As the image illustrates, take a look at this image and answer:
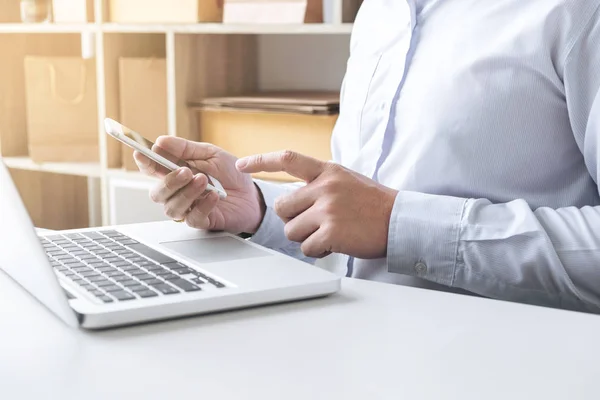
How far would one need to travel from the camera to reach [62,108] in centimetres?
248

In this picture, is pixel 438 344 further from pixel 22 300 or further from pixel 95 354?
pixel 22 300

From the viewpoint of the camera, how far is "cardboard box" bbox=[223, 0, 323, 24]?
190 centimetres

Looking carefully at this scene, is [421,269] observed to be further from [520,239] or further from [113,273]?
[113,273]

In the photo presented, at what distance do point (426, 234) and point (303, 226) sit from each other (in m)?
0.14

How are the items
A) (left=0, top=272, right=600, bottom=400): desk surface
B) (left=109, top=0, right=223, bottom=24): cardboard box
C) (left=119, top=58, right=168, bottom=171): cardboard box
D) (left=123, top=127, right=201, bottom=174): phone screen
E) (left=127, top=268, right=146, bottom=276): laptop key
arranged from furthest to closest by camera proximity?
(left=119, top=58, right=168, bottom=171): cardboard box < (left=109, top=0, right=223, bottom=24): cardboard box < (left=123, top=127, right=201, bottom=174): phone screen < (left=127, top=268, right=146, bottom=276): laptop key < (left=0, top=272, right=600, bottom=400): desk surface

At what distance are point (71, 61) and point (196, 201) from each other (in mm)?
1607

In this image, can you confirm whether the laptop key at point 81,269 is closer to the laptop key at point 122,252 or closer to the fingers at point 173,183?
the laptop key at point 122,252

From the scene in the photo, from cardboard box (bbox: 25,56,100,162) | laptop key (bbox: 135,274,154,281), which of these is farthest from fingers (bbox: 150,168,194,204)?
cardboard box (bbox: 25,56,100,162)

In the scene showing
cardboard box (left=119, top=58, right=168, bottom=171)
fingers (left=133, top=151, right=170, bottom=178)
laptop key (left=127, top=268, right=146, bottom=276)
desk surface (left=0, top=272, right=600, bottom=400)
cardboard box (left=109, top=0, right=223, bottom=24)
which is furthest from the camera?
cardboard box (left=119, top=58, right=168, bottom=171)

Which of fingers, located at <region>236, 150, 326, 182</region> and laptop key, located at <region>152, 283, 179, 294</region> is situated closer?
laptop key, located at <region>152, 283, 179, 294</region>

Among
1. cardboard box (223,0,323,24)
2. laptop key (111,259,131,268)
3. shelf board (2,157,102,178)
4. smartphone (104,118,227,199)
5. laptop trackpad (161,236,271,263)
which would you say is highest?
cardboard box (223,0,323,24)

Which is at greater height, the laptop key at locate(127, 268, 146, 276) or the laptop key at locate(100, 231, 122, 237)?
the laptop key at locate(127, 268, 146, 276)

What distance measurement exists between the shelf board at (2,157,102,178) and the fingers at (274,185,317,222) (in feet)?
4.95

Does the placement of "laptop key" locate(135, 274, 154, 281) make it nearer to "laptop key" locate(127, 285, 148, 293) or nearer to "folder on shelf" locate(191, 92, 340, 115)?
"laptop key" locate(127, 285, 148, 293)
